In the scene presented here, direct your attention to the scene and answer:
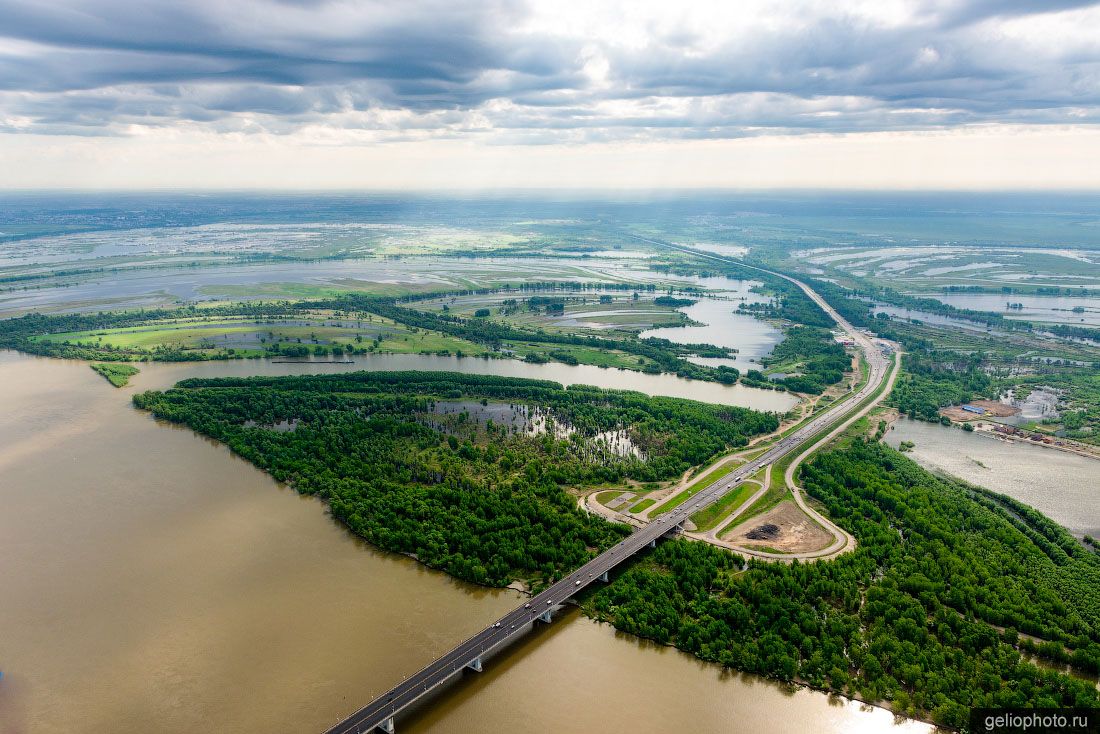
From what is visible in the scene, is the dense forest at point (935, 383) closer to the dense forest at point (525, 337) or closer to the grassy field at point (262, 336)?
the dense forest at point (525, 337)

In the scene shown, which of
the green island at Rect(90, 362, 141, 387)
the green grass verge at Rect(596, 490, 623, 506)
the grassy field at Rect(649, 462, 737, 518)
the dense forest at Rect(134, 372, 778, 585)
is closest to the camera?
the dense forest at Rect(134, 372, 778, 585)

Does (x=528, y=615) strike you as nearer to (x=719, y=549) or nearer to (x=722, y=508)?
(x=719, y=549)

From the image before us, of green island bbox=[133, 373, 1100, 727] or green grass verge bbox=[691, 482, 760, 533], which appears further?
green grass verge bbox=[691, 482, 760, 533]

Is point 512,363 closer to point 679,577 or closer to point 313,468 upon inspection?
point 313,468

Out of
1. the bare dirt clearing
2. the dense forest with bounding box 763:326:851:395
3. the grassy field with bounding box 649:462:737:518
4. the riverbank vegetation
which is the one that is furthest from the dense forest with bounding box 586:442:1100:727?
the riverbank vegetation

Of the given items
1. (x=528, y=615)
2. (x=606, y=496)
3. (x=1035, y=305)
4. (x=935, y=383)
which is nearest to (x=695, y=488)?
(x=606, y=496)

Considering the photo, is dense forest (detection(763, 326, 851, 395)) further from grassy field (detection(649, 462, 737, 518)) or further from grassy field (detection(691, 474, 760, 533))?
grassy field (detection(691, 474, 760, 533))
